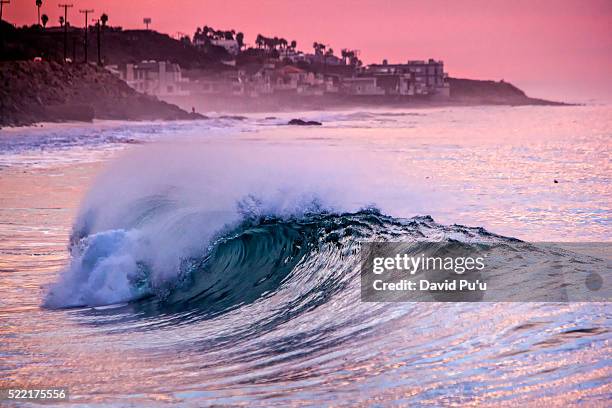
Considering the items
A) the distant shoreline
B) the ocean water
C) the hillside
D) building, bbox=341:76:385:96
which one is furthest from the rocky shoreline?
building, bbox=341:76:385:96

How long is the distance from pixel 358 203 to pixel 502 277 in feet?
34.0

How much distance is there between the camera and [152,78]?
148 metres

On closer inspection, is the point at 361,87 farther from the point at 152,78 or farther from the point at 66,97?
the point at 66,97

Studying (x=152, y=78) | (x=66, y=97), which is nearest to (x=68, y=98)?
(x=66, y=97)

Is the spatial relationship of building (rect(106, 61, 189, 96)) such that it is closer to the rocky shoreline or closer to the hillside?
the hillside

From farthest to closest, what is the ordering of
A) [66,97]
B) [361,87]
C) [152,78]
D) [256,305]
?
[361,87] < [152,78] < [66,97] < [256,305]

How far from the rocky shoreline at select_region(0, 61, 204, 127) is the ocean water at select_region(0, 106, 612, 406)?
48.5m

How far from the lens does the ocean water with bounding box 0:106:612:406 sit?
662 centimetres

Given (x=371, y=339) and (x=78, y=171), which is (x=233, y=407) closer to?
(x=371, y=339)

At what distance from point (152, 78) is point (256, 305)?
14110 centimetres

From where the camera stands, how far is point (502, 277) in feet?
32.5

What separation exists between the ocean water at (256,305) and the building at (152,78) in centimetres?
12724

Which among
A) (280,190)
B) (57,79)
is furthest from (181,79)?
(280,190)

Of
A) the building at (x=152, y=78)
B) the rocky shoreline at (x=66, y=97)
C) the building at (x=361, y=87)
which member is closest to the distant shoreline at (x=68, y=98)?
the rocky shoreline at (x=66, y=97)
